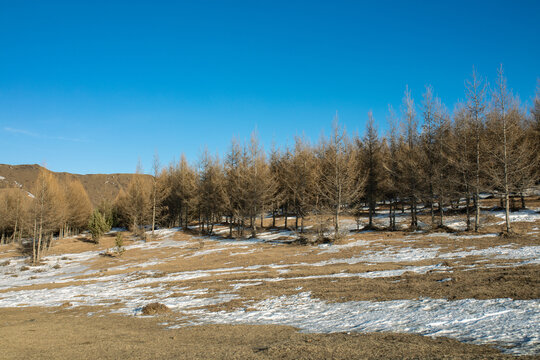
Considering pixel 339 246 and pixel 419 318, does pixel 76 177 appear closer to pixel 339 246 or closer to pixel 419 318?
pixel 339 246

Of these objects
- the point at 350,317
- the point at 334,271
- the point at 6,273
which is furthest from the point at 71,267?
the point at 350,317

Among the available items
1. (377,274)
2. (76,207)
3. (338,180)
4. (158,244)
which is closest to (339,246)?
(338,180)

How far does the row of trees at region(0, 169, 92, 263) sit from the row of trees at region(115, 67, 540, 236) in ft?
37.8

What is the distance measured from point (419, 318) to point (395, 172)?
2738cm

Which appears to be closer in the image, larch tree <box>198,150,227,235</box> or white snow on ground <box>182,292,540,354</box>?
white snow on ground <box>182,292,540,354</box>

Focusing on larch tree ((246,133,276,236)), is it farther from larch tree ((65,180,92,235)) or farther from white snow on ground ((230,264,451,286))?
larch tree ((65,180,92,235))

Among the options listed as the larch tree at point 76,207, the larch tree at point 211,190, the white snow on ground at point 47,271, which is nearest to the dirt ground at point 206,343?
the white snow on ground at point 47,271

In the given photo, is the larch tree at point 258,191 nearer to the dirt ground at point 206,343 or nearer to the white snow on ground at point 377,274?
the white snow on ground at point 377,274

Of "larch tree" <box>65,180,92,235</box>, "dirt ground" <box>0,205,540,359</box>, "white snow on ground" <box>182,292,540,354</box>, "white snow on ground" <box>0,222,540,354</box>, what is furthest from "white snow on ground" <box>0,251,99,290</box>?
"larch tree" <box>65,180,92,235</box>

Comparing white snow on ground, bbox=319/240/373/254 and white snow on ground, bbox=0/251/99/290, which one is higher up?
white snow on ground, bbox=319/240/373/254

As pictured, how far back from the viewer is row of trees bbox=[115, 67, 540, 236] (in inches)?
1023

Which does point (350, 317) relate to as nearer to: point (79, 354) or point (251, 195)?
point (79, 354)

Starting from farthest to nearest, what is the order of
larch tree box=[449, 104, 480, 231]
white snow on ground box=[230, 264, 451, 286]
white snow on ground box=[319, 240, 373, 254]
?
larch tree box=[449, 104, 480, 231], white snow on ground box=[319, 240, 373, 254], white snow on ground box=[230, 264, 451, 286]

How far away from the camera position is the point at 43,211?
3494 cm
